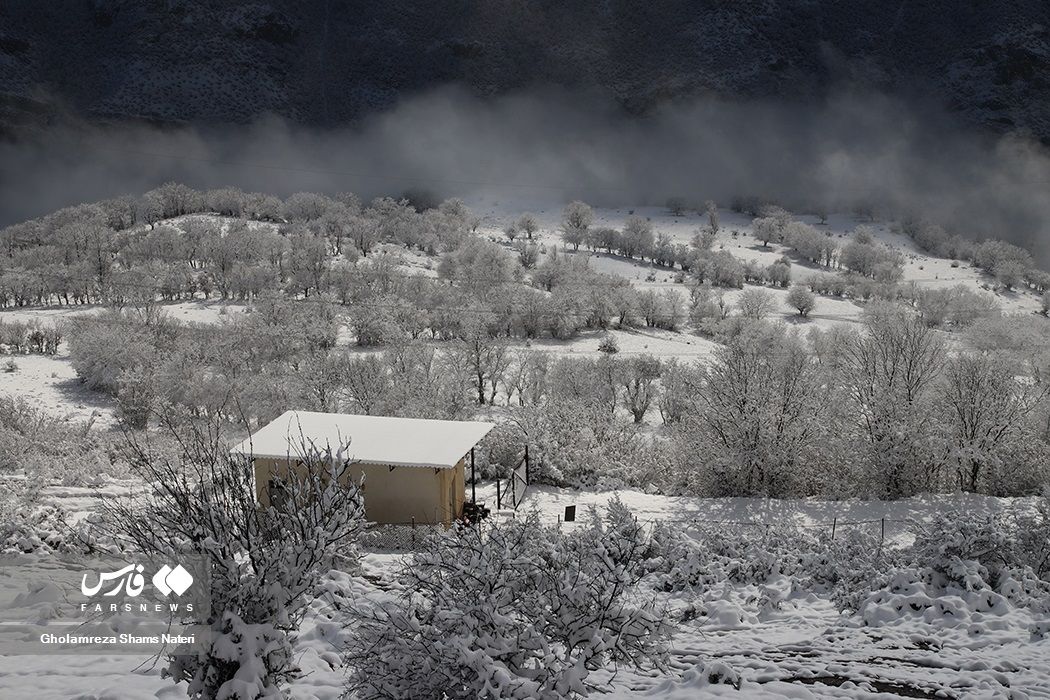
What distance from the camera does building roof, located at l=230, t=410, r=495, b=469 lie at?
15547 mm

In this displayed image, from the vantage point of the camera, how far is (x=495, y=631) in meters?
6.95

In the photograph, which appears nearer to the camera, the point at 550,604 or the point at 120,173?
the point at 550,604

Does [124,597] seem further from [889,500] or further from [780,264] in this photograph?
[780,264]

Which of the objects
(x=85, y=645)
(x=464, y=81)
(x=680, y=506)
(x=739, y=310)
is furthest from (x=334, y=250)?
(x=464, y=81)

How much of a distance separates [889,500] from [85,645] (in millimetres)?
18506

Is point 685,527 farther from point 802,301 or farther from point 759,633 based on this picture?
point 802,301

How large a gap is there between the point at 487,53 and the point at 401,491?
135 meters

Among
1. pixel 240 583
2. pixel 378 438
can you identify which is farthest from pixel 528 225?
pixel 240 583

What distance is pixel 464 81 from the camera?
13638 centimetres

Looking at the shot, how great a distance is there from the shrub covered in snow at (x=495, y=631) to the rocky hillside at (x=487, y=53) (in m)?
125

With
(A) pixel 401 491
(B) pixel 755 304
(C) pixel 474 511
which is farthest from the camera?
(B) pixel 755 304

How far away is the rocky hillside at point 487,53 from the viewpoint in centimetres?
11631

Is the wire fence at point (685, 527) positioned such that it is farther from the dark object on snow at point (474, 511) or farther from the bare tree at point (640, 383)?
the bare tree at point (640, 383)

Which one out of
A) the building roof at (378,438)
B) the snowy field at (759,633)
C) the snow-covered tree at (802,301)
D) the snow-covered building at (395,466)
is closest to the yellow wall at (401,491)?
the snow-covered building at (395,466)
